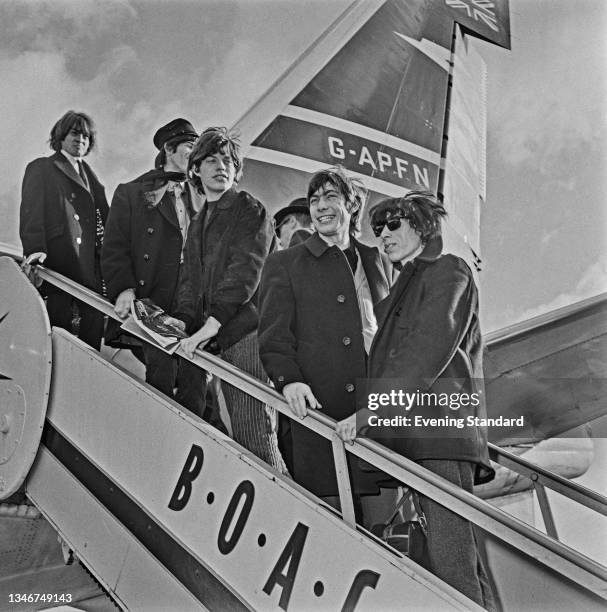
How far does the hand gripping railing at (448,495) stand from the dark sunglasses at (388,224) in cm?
59

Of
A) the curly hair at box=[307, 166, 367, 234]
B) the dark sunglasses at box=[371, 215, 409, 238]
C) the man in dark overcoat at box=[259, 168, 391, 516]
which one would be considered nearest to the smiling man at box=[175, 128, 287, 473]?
the man in dark overcoat at box=[259, 168, 391, 516]

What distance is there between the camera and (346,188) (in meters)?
2.23

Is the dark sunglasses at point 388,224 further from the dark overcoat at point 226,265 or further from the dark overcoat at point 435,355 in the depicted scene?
the dark overcoat at point 226,265

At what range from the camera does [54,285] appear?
98.4 inches

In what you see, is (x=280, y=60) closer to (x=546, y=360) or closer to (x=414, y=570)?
(x=546, y=360)

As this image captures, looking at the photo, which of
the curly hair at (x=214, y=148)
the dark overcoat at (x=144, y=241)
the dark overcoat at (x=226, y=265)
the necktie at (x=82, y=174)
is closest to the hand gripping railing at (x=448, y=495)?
the dark overcoat at (x=226, y=265)

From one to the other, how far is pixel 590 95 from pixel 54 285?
185 cm

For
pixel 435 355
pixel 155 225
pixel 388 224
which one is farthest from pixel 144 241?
pixel 435 355

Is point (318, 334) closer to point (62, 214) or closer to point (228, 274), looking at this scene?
point (228, 274)

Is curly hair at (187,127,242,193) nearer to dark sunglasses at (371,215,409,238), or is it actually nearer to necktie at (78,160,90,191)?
necktie at (78,160,90,191)

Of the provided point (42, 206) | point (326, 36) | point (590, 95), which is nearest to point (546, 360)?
point (590, 95)

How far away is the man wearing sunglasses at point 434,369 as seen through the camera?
74.4 inches

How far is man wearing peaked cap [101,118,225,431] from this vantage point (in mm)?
2463

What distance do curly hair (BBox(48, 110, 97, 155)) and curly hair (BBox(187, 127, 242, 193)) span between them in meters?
0.39
